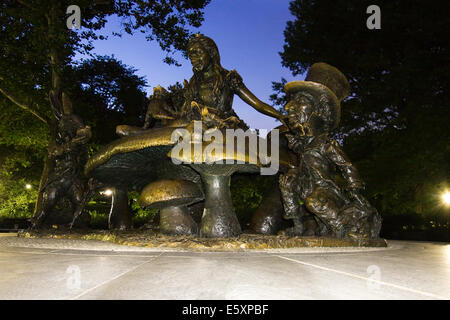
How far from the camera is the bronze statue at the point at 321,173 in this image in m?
5.06

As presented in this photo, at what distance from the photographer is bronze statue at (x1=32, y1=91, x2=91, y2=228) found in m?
7.05

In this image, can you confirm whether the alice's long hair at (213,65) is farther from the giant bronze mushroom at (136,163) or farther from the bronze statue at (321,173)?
the giant bronze mushroom at (136,163)

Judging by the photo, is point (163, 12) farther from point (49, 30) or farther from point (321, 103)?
point (321, 103)

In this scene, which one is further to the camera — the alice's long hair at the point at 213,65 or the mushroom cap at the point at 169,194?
the alice's long hair at the point at 213,65

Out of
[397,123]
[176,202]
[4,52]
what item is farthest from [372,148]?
[4,52]

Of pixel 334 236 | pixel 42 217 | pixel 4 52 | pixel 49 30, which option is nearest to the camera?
pixel 334 236

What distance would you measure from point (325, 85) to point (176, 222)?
10.4 feet

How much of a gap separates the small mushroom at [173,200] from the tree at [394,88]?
8.40 metres

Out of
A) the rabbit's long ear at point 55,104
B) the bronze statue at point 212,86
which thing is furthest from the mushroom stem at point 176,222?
the rabbit's long ear at point 55,104

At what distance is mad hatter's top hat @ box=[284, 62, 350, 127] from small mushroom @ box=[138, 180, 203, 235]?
87.4 inches

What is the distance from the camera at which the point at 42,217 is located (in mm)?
7004

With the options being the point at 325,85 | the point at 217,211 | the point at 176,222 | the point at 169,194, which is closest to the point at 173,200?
the point at 169,194

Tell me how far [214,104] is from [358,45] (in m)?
11.8

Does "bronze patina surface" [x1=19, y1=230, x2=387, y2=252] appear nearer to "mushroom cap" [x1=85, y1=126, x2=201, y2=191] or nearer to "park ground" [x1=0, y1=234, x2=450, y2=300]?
"park ground" [x1=0, y1=234, x2=450, y2=300]
